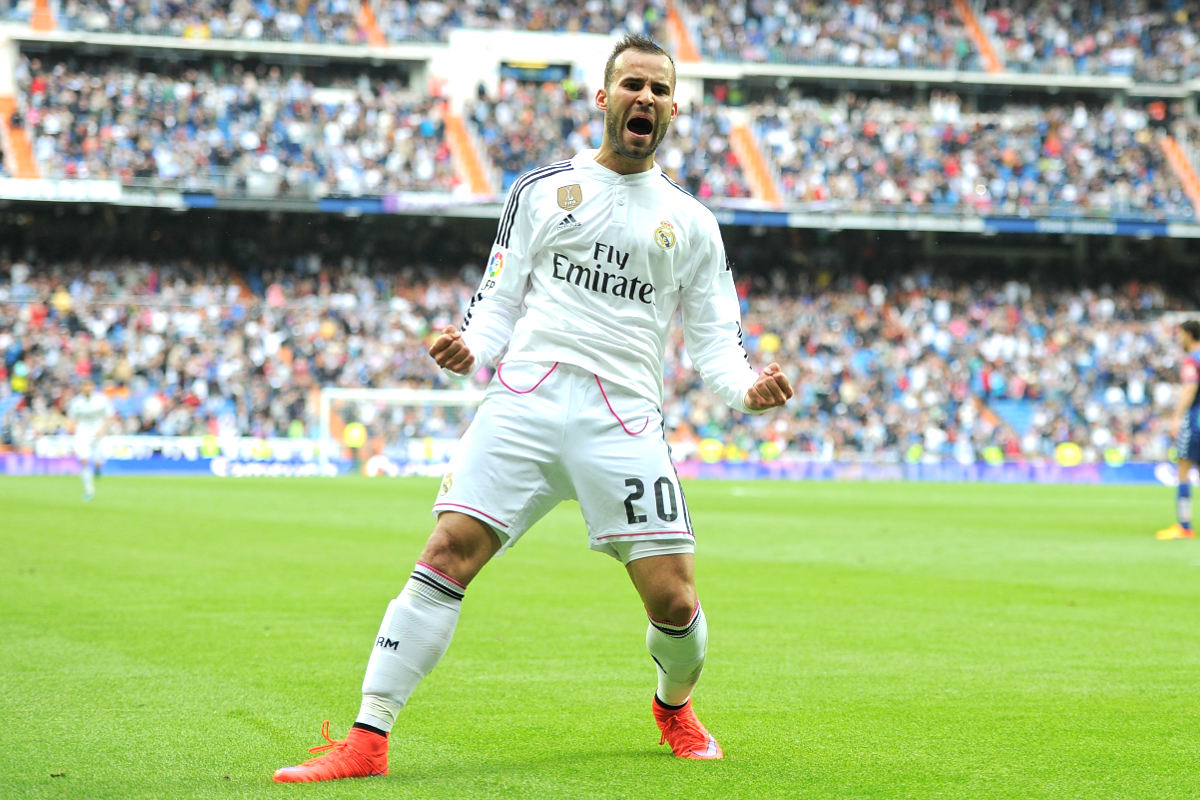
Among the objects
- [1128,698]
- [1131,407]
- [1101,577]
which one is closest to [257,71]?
[1131,407]

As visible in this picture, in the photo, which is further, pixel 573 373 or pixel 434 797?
pixel 573 373

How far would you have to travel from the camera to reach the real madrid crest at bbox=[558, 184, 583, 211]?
16.4ft

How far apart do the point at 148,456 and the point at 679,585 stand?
31203 millimetres

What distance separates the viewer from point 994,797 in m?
4.45

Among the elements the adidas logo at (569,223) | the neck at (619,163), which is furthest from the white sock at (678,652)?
the neck at (619,163)

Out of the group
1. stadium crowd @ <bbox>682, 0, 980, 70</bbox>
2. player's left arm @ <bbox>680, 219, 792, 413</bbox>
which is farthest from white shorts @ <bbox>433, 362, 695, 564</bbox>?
stadium crowd @ <bbox>682, 0, 980, 70</bbox>

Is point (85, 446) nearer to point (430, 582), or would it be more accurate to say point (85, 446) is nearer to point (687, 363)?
point (687, 363)

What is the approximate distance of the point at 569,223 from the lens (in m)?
4.99

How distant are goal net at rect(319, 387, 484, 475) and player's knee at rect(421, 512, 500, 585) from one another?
30.5 m

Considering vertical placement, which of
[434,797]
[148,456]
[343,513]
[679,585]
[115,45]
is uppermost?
[679,585]

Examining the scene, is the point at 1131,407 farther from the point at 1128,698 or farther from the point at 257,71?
the point at 1128,698

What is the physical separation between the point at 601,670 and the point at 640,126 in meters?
3.23

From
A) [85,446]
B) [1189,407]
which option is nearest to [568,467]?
[1189,407]

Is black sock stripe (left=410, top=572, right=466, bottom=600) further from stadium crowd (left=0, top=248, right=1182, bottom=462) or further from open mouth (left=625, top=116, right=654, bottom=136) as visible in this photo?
stadium crowd (left=0, top=248, right=1182, bottom=462)
